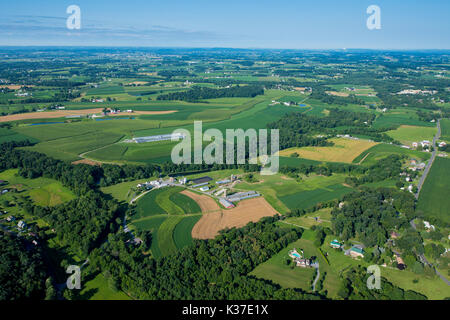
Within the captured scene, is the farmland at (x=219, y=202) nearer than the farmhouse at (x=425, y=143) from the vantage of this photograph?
Yes

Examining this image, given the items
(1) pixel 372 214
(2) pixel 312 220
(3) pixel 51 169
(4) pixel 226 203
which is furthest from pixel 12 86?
(1) pixel 372 214

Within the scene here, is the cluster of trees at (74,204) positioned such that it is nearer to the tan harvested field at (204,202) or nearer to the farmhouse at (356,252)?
the tan harvested field at (204,202)

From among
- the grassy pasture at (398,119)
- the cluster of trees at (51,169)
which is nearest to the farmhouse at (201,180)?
the cluster of trees at (51,169)

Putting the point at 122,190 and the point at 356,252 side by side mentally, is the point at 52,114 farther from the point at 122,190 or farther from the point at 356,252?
the point at 356,252

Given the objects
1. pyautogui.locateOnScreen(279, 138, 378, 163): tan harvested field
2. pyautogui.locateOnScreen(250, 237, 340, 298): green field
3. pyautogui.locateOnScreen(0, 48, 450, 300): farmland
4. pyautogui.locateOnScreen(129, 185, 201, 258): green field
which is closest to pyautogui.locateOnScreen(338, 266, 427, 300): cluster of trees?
pyautogui.locateOnScreen(0, 48, 450, 300): farmland

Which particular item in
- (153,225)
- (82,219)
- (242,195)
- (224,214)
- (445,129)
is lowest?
(153,225)

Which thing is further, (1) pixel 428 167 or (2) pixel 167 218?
(1) pixel 428 167

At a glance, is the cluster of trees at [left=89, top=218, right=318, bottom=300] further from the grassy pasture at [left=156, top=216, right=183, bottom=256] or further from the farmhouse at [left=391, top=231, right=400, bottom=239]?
the farmhouse at [left=391, top=231, right=400, bottom=239]
